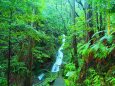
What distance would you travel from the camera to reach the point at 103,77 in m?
8.61

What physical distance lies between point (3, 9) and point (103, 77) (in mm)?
4478

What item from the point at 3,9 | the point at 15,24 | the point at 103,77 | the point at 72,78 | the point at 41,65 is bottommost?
the point at 41,65

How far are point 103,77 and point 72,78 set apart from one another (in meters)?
2.69

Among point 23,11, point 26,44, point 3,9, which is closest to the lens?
point 3,9

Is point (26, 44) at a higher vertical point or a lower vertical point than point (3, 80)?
higher

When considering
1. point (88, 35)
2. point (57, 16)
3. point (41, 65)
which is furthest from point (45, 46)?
point (88, 35)

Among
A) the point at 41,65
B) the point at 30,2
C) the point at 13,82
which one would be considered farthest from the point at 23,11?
the point at 41,65

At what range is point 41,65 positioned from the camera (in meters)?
20.8

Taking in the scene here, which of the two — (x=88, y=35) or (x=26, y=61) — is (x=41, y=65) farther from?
(x=88, y=35)

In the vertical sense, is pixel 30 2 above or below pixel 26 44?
above

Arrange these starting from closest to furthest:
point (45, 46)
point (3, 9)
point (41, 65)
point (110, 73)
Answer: point (3, 9)
point (110, 73)
point (45, 46)
point (41, 65)

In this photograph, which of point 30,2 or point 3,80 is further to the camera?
point 3,80

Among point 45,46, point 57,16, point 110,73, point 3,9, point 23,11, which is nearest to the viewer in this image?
point 3,9

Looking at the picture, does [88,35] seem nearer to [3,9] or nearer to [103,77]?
[103,77]
